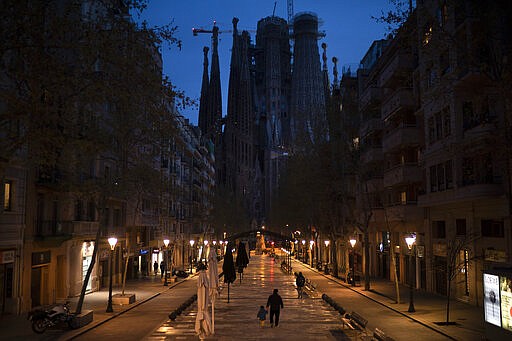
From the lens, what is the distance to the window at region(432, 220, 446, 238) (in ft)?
116

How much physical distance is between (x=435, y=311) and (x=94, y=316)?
689 inches

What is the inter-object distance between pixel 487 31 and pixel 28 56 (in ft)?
49.6

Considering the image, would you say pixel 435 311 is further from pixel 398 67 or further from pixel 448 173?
pixel 398 67

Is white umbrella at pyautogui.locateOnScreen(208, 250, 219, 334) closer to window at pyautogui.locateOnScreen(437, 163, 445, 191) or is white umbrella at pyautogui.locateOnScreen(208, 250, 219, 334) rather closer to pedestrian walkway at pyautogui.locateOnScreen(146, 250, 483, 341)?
pedestrian walkway at pyautogui.locateOnScreen(146, 250, 483, 341)

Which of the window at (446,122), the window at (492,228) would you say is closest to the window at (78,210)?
the window at (446,122)

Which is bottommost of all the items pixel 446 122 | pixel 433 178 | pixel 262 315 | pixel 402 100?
pixel 262 315

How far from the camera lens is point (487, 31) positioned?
18.1 metres

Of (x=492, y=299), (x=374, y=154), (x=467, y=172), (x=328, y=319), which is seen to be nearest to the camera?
(x=492, y=299)

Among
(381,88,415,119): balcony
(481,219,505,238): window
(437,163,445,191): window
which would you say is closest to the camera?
(481,219,505,238): window

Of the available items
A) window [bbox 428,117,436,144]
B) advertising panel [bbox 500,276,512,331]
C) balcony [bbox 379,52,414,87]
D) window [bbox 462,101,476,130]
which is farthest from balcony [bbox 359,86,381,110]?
advertising panel [bbox 500,276,512,331]

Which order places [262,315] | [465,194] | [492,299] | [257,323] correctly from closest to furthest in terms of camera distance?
[492,299] → [262,315] → [257,323] → [465,194]

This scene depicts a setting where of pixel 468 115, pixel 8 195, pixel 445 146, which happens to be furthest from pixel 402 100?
pixel 8 195

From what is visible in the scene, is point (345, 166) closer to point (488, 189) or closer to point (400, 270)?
point (400, 270)

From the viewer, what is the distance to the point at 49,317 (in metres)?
21.3
